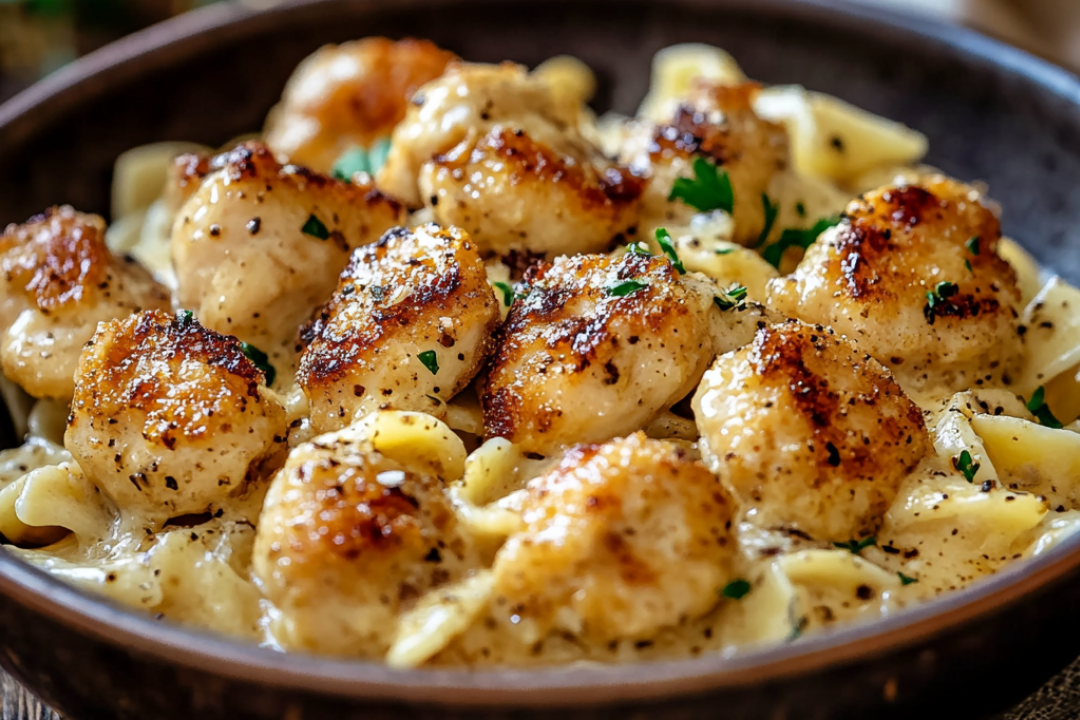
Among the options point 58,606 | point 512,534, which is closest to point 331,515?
point 512,534

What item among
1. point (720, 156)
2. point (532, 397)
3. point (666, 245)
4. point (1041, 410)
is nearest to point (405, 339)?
point (532, 397)

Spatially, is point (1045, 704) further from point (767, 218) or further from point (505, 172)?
point (505, 172)

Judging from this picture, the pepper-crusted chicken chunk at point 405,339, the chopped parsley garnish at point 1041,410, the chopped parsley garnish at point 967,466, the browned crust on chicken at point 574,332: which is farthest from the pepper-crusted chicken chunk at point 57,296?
the chopped parsley garnish at point 1041,410

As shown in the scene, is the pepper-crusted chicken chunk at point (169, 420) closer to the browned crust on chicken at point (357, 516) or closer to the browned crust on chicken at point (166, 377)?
the browned crust on chicken at point (166, 377)

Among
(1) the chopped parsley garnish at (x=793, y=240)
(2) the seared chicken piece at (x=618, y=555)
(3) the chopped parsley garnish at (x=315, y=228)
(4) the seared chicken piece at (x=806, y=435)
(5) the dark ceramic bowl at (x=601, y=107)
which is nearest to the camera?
(5) the dark ceramic bowl at (x=601, y=107)

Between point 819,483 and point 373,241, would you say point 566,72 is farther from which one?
point 819,483

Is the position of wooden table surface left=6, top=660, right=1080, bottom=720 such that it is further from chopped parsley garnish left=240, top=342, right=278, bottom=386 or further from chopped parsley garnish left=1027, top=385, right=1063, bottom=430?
chopped parsley garnish left=240, top=342, right=278, bottom=386

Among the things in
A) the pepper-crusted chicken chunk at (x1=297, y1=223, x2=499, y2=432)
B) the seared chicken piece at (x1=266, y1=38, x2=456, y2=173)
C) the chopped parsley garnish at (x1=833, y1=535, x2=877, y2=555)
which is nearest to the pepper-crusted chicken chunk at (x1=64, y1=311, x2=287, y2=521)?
the pepper-crusted chicken chunk at (x1=297, y1=223, x2=499, y2=432)

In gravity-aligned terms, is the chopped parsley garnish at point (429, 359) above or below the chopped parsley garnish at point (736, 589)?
above
